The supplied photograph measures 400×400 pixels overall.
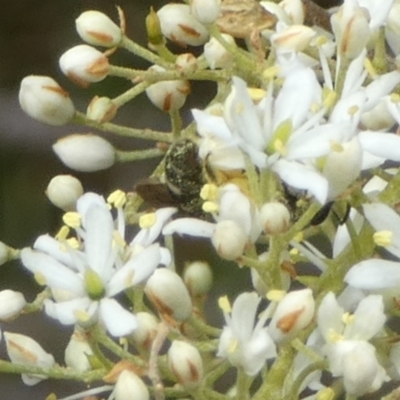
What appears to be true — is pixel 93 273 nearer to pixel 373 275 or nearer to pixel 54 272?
pixel 54 272

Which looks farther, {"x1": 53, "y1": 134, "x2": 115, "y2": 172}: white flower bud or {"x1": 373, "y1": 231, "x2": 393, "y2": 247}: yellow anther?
{"x1": 53, "y1": 134, "x2": 115, "y2": 172}: white flower bud

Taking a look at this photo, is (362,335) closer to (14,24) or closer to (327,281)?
(327,281)

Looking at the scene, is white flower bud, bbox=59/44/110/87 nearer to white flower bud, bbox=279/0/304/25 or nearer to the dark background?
white flower bud, bbox=279/0/304/25

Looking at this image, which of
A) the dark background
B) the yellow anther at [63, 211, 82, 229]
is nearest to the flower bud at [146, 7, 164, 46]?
the yellow anther at [63, 211, 82, 229]

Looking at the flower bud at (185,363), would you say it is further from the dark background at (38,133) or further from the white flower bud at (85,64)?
the dark background at (38,133)

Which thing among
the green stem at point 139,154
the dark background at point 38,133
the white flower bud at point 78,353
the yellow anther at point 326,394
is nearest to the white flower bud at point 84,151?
the green stem at point 139,154

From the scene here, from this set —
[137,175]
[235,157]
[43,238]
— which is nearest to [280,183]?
[235,157]
